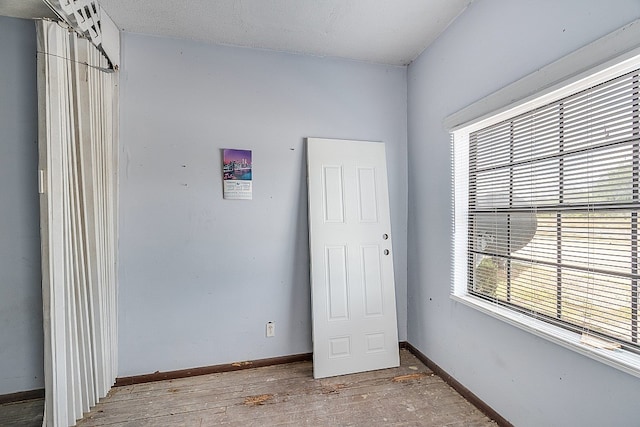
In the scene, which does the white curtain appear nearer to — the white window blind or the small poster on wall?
the small poster on wall

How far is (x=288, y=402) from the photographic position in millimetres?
1931

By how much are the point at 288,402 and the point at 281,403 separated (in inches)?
1.9

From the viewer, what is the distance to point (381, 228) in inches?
98.3

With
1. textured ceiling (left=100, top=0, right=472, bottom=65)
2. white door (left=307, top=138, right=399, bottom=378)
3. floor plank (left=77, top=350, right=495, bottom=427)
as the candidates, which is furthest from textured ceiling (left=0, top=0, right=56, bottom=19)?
floor plank (left=77, top=350, right=495, bottom=427)

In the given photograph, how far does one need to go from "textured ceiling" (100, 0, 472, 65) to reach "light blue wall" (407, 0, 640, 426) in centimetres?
25

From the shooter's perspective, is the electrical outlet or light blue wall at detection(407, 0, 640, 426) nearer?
light blue wall at detection(407, 0, 640, 426)

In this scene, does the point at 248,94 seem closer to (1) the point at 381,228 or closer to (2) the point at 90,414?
(1) the point at 381,228

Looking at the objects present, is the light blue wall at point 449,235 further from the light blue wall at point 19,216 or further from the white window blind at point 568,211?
the light blue wall at point 19,216

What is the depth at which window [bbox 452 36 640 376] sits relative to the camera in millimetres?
1163

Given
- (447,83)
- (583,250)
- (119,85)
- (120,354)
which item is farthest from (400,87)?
(120,354)

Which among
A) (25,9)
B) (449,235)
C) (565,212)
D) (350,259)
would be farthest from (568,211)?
(25,9)

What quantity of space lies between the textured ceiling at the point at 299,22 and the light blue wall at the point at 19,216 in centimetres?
62

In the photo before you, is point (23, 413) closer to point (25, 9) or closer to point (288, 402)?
point (288, 402)

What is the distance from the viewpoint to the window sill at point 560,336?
112cm
